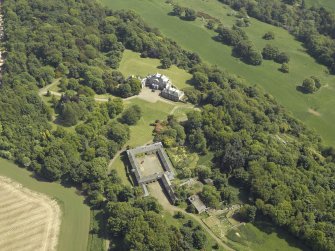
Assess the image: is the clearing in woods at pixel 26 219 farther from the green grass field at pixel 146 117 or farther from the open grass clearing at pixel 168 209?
the open grass clearing at pixel 168 209

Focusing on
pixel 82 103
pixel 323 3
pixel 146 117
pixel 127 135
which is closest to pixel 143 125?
pixel 146 117

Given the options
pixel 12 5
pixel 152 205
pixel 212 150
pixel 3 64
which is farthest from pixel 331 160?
pixel 12 5

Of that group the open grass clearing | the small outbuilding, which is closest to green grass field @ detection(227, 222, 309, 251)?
the open grass clearing

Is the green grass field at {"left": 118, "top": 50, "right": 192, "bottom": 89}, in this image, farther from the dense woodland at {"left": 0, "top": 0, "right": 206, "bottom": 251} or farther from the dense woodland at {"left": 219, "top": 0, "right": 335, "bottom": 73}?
the dense woodland at {"left": 219, "top": 0, "right": 335, "bottom": 73}

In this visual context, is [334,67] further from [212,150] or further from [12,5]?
[12,5]

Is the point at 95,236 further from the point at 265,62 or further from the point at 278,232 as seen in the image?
the point at 265,62

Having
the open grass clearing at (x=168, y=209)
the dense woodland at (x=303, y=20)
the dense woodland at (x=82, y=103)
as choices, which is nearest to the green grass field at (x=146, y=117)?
the dense woodland at (x=82, y=103)

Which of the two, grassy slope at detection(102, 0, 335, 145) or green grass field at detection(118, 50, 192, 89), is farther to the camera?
green grass field at detection(118, 50, 192, 89)
